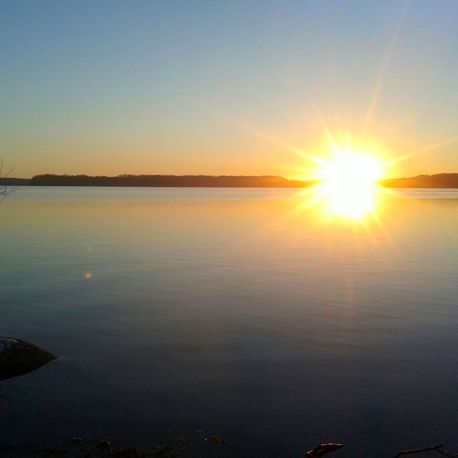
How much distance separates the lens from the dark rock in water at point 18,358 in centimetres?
1116

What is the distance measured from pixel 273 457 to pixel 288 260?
2043 centimetres

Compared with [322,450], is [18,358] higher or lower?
higher

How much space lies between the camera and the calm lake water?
9039 mm

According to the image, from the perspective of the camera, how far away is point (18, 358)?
11.4m

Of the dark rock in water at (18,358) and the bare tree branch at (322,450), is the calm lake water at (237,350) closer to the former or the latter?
the bare tree branch at (322,450)

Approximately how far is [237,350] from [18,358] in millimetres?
4931

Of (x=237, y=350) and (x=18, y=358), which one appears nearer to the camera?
(x=18, y=358)

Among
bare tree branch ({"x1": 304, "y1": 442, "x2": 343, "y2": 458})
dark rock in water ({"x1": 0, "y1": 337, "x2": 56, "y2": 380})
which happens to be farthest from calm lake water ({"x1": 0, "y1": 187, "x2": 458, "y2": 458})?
dark rock in water ({"x1": 0, "y1": 337, "x2": 56, "y2": 380})

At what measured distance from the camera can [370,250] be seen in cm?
3334

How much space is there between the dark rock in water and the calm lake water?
0.41m

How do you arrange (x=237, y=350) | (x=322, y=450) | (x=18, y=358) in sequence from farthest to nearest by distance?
(x=237, y=350) → (x=18, y=358) → (x=322, y=450)

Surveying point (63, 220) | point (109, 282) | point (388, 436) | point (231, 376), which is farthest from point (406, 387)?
point (63, 220)

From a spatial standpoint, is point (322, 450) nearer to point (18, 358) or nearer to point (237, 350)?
point (237, 350)

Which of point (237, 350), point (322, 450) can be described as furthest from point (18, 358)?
point (322, 450)
